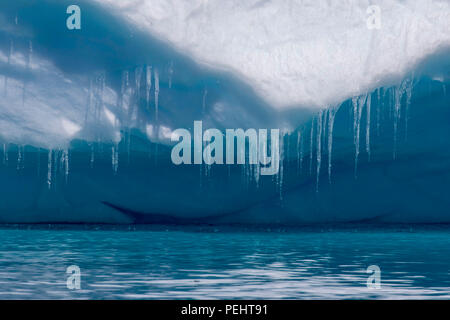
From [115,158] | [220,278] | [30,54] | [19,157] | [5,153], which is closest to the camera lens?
[220,278]

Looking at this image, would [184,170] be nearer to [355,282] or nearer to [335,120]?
[335,120]

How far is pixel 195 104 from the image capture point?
71812 millimetres

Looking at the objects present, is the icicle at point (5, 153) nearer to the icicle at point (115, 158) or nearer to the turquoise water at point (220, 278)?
the icicle at point (115, 158)

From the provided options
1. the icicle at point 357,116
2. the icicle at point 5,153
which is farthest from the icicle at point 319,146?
the icicle at point 5,153

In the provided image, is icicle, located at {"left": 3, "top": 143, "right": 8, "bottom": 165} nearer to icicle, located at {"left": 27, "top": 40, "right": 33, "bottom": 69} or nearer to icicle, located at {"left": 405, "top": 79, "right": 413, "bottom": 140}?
icicle, located at {"left": 27, "top": 40, "right": 33, "bottom": 69}

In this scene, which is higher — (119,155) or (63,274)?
(119,155)

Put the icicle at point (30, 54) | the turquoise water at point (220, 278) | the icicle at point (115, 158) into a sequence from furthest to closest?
the icicle at point (115, 158)
the icicle at point (30, 54)
the turquoise water at point (220, 278)

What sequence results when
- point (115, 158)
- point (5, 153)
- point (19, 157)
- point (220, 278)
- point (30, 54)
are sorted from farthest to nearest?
1. point (115, 158)
2. point (19, 157)
3. point (5, 153)
4. point (30, 54)
5. point (220, 278)

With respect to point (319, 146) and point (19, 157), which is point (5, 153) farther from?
point (319, 146)

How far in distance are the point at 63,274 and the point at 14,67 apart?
41438mm

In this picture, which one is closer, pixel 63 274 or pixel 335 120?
pixel 63 274

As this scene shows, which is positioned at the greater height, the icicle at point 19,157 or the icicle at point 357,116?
the icicle at point 357,116

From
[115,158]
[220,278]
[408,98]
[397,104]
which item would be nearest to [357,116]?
[397,104]

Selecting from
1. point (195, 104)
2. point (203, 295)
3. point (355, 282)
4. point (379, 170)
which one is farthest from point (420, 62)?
point (203, 295)
